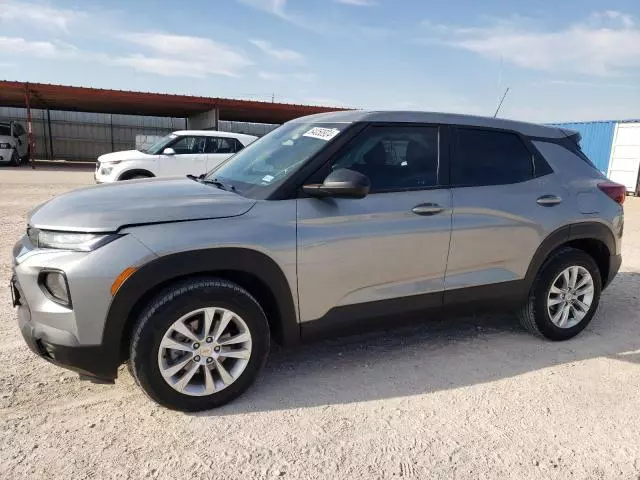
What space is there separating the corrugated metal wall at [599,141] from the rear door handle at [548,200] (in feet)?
52.5

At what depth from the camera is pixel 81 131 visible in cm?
3120

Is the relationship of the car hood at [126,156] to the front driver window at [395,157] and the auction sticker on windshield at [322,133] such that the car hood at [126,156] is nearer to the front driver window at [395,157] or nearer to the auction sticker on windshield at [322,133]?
the auction sticker on windshield at [322,133]

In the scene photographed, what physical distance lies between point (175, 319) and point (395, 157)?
176 centimetres

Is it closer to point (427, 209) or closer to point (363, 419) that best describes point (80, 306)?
point (363, 419)

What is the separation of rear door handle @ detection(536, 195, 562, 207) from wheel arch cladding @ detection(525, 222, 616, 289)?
0.21 meters

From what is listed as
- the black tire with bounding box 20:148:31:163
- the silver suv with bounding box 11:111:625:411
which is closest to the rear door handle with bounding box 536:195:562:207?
the silver suv with bounding box 11:111:625:411

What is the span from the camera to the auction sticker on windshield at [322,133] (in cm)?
314

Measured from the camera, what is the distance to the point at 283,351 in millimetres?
3607

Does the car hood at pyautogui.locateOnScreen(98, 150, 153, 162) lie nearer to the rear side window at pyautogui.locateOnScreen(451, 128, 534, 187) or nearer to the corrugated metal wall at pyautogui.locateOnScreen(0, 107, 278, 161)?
the rear side window at pyautogui.locateOnScreen(451, 128, 534, 187)

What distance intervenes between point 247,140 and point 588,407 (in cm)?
995

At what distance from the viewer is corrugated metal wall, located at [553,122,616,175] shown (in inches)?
685

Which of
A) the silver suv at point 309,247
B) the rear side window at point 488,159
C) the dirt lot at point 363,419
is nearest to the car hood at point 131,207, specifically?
the silver suv at point 309,247

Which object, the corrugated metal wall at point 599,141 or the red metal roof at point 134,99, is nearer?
→ the corrugated metal wall at point 599,141

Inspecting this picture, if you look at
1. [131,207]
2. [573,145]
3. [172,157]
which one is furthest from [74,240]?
[172,157]
